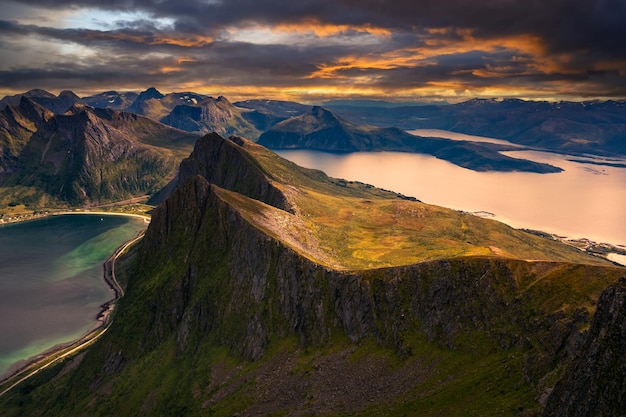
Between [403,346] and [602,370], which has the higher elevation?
[602,370]

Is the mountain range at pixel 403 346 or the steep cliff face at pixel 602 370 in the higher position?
the steep cliff face at pixel 602 370

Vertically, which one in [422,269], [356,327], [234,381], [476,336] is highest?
[422,269]

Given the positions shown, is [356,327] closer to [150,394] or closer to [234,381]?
[234,381]

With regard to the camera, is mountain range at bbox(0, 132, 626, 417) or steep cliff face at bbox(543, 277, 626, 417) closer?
steep cliff face at bbox(543, 277, 626, 417)

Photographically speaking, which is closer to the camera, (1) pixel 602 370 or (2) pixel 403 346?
(1) pixel 602 370

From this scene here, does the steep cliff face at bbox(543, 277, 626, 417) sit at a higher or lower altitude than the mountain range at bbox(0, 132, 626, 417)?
higher

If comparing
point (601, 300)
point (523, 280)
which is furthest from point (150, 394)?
point (601, 300)

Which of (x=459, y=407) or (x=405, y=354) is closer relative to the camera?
(x=459, y=407)

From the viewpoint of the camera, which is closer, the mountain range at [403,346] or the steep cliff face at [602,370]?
the steep cliff face at [602,370]
